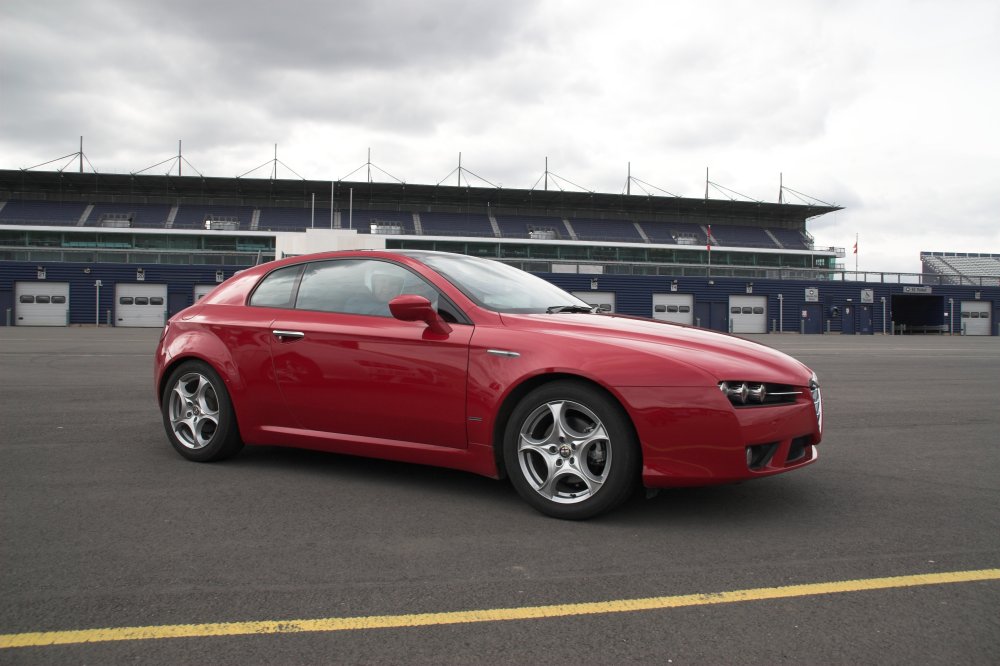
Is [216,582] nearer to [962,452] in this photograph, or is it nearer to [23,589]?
[23,589]

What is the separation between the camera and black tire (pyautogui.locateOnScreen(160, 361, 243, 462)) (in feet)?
15.4

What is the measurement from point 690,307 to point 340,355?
43974 mm

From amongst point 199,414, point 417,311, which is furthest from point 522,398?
point 199,414

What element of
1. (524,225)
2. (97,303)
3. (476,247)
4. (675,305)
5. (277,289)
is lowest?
(277,289)

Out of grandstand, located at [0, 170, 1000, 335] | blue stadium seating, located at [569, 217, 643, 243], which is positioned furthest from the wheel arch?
blue stadium seating, located at [569, 217, 643, 243]

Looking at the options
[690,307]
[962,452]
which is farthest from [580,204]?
[962,452]

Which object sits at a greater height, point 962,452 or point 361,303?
point 361,303

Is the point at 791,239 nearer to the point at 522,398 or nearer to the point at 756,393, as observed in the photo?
the point at 756,393

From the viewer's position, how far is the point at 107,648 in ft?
7.36

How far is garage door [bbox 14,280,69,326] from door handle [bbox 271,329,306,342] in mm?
42661

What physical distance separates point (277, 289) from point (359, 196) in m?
57.9

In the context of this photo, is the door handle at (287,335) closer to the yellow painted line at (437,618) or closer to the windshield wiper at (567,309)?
the windshield wiper at (567,309)

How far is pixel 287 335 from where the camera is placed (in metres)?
4.45

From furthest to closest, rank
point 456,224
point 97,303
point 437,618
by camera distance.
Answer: point 456,224 → point 97,303 → point 437,618
